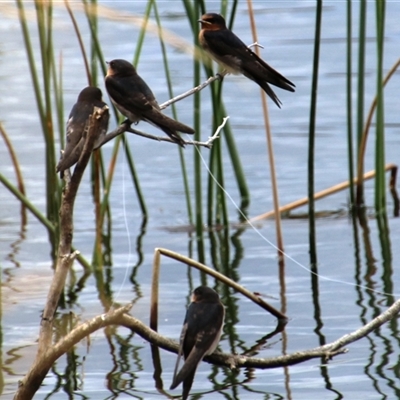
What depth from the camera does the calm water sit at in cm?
421

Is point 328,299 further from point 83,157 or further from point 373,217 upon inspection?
point 83,157

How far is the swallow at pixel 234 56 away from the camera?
3.52 metres

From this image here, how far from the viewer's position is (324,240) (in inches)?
252

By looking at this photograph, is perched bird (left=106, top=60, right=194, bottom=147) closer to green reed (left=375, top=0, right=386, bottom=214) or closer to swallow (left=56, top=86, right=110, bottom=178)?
swallow (left=56, top=86, right=110, bottom=178)

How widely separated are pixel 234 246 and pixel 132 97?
2920mm

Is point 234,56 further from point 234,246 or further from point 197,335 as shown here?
point 234,246

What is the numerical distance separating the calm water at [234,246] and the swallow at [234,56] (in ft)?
2.38

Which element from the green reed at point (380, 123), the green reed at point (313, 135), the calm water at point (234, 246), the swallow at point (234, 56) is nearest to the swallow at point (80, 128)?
the calm water at point (234, 246)

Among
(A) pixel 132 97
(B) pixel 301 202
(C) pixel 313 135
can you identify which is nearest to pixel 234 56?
(A) pixel 132 97

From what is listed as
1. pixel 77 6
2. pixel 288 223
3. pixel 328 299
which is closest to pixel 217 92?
pixel 328 299

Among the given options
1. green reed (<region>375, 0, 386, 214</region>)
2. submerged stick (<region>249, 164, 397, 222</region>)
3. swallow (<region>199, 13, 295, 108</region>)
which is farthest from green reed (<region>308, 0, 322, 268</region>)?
submerged stick (<region>249, 164, 397, 222</region>)

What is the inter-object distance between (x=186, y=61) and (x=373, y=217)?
12.9 ft

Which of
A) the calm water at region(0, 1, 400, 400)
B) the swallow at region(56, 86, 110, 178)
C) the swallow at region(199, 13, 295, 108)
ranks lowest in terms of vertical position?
the calm water at region(0, 1, 400, 400)

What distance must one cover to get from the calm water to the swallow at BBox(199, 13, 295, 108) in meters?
0.73
